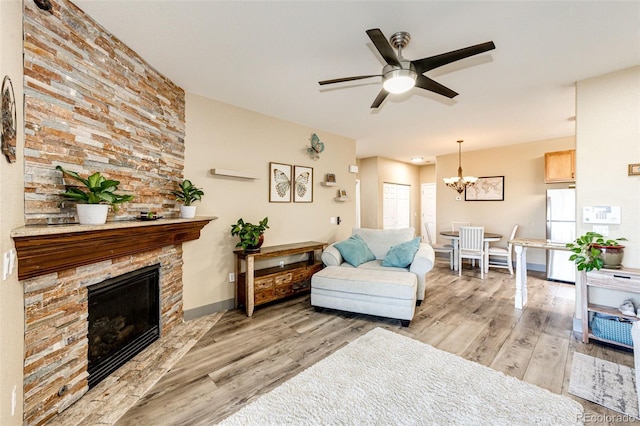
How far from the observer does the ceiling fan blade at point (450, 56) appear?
5.37 ft

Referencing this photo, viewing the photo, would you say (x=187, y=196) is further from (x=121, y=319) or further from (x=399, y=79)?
(x=399, y=79)

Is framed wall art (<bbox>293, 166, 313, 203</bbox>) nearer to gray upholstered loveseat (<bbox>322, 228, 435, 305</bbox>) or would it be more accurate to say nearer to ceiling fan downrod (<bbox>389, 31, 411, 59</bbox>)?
gray upholstered loveseat (<bbox>322, 228, 435, 305</bbox>)

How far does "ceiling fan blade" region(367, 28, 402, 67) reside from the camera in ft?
5.12

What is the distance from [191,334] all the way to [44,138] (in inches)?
81.9

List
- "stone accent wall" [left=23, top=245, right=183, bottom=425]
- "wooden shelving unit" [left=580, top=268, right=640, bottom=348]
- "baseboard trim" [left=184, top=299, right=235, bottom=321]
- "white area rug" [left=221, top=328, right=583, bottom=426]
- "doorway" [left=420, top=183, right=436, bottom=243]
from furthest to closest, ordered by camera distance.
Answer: "doorway" [left=420, top=183, right=436, bottom=243]
"baseboard trim" [left=184, top=299, right=235, bottom=321]
"wooden shelving unit" [left=580, top=268, right=640, bottom=348]
"white area rug" [left=221, top=328, right=583, bottom=426]
"stone accent wall" [left=23, top=245, right=183, bottom=425]

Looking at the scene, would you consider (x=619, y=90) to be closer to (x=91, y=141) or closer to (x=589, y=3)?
(x=589, y=3)

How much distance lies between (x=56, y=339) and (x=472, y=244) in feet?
18.5

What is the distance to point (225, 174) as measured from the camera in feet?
10.6

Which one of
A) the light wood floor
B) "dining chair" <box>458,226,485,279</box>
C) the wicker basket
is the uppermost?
"dining chair" <box>458,226,485,279</box>

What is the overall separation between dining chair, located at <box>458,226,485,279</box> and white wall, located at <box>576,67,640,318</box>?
215 centimetres

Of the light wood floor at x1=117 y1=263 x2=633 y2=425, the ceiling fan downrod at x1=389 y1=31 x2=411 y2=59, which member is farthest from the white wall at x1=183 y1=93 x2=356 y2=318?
the ceiling fan downrod at x1=389 y1=31 x2=411 y2=59

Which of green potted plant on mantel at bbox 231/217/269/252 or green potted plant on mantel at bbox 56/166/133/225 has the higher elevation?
green potted plant on mantel at bbox 56/166/133/225

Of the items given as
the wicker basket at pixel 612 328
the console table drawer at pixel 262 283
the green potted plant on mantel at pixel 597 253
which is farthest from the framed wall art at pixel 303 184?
the wicker basket at pixel 612 328

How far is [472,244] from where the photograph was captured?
5.00 m
